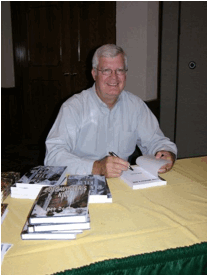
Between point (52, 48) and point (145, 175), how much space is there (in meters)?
3.39

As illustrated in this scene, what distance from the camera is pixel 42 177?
3.59 ft

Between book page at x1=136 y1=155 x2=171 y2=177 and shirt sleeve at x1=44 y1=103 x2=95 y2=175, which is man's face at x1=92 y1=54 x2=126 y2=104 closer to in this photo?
shirt sleeve at x1=44 y1=103 x2=95 y2=175

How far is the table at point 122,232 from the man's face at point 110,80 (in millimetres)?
769

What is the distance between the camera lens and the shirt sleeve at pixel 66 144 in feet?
4.38

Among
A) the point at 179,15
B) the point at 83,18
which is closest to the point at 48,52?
the point at 83,18

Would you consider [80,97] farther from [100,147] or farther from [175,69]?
[175,69]

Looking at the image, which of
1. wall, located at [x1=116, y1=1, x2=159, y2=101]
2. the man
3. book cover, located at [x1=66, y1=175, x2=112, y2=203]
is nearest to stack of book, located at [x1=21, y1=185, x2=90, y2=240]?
book cover, located at [x1=66, y1=175, x2=112, y2=203]

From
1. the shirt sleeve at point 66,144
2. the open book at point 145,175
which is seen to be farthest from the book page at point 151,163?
the shirt sleeve at point 66,144

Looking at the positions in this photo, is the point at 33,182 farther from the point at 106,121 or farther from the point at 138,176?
the point at 106,121

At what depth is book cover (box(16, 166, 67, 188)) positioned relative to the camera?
3.36 ft

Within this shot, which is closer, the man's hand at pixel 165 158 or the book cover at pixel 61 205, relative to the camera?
the book cover at pixel 61 205

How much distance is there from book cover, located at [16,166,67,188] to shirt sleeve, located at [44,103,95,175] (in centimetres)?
16

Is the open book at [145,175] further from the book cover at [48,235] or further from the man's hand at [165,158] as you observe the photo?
the book cover at [48,235]

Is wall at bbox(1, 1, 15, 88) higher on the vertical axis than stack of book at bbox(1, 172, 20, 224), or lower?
higher
